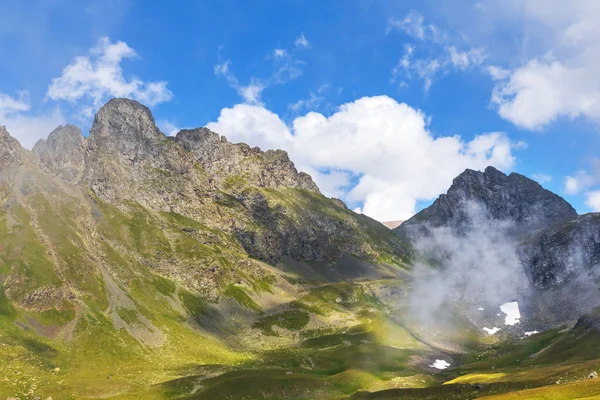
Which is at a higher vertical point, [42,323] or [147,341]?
[42,323]

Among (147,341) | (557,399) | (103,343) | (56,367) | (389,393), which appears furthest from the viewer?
(147,341)

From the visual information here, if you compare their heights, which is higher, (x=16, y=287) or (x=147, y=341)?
(x=16, y=287)

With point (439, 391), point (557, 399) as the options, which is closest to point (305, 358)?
point (439, 391)

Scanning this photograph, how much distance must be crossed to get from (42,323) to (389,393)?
144043 mm

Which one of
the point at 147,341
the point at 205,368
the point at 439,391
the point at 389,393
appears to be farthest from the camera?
the point at 147,341

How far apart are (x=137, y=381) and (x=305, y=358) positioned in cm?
7019

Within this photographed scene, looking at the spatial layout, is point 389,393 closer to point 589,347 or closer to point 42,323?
point 589,347

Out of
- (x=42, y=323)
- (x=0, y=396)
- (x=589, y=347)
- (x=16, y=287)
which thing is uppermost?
(x=16, y=287)

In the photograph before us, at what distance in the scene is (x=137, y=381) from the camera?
137 m

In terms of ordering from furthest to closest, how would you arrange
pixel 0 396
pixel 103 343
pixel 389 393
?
pixel 103 343
pixel 0 396
pixel 389 393

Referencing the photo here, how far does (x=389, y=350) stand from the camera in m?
183

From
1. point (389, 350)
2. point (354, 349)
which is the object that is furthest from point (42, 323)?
point (389, 350)

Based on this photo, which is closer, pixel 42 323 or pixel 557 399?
pixel 557 399

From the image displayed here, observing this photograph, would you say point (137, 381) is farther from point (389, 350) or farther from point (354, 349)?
point (389, 350)
